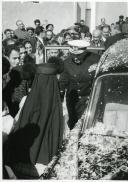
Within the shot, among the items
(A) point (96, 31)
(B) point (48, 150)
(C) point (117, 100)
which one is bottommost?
(B) point (48, 150)

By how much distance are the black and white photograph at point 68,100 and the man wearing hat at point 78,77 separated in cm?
1

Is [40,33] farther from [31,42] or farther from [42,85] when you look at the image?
[42,85]

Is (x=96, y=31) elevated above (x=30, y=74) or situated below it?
above

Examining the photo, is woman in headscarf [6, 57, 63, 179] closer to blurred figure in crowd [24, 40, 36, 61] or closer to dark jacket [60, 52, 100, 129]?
dark jacket [60, 52, 100, 129]

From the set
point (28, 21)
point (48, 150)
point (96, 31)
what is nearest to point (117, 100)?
point (48, 150)

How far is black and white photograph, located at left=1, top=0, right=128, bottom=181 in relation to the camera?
271cm

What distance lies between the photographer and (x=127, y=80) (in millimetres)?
3199

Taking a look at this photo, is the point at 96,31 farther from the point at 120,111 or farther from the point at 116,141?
the point at 116,141

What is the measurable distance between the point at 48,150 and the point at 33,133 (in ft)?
0.80

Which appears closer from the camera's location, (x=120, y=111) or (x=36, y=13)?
(x=120, y=111)

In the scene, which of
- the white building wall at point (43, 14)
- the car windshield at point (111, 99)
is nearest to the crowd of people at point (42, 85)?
the white building wall at point (43, 14)

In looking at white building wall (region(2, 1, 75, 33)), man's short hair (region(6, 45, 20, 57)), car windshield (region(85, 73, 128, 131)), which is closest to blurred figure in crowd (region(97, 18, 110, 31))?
white building wall (region(2, 1, 75, 33))

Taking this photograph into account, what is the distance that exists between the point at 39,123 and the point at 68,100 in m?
1.11

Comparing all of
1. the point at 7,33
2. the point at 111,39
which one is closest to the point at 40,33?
the point at 7,33
